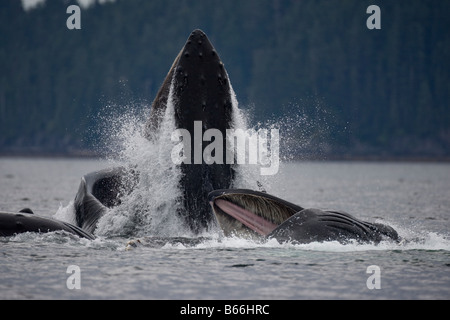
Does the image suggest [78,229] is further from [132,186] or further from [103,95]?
Result: [103,95]

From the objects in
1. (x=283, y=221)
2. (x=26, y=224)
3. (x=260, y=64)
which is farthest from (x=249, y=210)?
(x=260, y=64)

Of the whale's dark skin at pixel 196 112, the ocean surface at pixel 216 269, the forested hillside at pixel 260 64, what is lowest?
the ocean surface at pixel 216 269

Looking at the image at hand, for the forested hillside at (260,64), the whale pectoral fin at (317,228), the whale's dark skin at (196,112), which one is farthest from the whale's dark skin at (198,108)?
the forested hillside at (260,64)

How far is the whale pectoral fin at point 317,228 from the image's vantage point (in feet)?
34.9

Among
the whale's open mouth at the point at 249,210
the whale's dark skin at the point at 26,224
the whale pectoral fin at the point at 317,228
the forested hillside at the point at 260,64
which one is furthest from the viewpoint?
the forested hillside at the point at 260,64

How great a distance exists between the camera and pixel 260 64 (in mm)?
163625

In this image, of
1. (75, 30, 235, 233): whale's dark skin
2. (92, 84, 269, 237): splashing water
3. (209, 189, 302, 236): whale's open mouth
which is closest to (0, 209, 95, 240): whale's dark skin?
(92, 84, 269, 237): splashing water

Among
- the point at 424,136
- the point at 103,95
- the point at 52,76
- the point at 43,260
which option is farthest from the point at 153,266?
the point at 52,76

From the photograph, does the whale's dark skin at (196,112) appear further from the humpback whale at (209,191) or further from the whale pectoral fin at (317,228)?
the whale pectoral fin at (317,228)

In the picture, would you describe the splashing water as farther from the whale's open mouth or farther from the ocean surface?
the whale's open mouth

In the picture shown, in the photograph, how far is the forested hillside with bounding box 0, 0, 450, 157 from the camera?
146 metres

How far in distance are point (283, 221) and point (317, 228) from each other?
71cm

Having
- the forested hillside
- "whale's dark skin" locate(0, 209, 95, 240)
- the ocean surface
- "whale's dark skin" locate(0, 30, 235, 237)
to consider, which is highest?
the forested hillside

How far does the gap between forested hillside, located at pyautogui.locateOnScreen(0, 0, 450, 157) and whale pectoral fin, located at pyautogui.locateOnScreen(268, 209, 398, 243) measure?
114 meters
